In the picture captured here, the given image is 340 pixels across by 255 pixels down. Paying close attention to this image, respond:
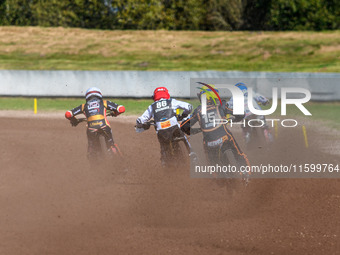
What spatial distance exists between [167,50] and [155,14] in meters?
17.0

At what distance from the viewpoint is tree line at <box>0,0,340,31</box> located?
53.4 m

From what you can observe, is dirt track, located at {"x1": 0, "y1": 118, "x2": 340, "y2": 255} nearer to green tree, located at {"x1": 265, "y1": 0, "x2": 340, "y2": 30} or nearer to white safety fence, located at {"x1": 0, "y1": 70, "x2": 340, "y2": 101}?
white safety fence, located at {"x1": 0, "y1": 70, "x2": 340, "y2": 101}

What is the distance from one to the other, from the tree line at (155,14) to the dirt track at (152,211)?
129 feet

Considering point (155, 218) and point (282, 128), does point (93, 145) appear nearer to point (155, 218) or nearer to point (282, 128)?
point (155, 218)

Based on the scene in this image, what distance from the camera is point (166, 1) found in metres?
55.7

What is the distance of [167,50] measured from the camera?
37250mm

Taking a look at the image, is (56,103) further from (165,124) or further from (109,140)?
(165,124)

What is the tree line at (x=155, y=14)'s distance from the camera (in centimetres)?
5338

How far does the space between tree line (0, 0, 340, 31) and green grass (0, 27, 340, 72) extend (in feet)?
37.3

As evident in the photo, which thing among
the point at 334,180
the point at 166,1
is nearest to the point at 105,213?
the point at 334,180

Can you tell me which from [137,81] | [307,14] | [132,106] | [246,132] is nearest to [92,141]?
[246,132]

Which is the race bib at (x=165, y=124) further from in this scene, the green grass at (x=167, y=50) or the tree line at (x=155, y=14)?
the tree line at (x=155, y=14)

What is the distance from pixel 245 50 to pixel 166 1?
823 inches

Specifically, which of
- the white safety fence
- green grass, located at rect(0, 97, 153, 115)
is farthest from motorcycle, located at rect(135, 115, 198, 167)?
the white safety fence
